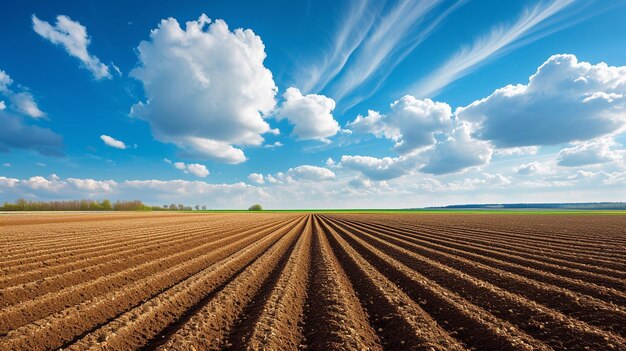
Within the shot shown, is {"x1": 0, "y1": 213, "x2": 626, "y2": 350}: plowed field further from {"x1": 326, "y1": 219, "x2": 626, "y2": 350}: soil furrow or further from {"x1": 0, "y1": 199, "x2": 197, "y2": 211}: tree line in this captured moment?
{"x1": 0, "y1": 199, "x2": 197, "y2": 211}: tree line

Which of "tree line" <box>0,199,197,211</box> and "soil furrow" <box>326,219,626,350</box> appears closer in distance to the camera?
"soil furrow" <box>326,219,626,350</box>

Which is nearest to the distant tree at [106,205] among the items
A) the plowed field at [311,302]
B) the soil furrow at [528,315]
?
the plowed field at [311,302]

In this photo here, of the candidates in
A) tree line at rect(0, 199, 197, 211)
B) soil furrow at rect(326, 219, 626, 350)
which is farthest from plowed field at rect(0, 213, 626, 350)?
tree line at rect(0, 199, 197, 211)

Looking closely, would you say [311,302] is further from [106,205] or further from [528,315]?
[106,205]

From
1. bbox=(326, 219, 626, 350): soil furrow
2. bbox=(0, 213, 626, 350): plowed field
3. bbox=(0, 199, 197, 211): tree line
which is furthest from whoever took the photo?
bbox=(0, 199, 197, 211): tree line

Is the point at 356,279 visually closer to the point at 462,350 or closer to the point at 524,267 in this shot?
the point at 462,350

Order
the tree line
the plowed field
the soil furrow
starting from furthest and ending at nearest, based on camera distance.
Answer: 1. the tree line
2. the plowed field
3. the soil furrow

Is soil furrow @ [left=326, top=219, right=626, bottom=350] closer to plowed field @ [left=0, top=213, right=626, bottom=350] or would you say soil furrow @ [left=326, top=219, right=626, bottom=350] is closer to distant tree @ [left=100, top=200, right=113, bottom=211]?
plowed field @ [left=0, top=213, right=626, bottom=350]

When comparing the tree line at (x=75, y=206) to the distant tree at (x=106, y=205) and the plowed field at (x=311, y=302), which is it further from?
the plowed field at (x=311, y=302)

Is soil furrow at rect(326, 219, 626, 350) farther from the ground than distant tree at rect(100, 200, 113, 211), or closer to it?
closer to it

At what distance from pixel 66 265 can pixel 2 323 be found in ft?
18.6

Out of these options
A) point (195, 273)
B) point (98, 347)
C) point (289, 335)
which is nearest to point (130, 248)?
point (195, 273)

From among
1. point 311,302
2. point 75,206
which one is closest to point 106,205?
point 75,206

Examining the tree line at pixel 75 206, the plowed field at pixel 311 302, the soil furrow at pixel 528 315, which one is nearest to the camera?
the soil furrow at pixel 528 315
